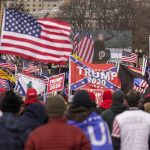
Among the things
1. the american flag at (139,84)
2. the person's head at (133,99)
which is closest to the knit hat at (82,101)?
the person's head at (133,99)

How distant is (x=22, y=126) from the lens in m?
6.57

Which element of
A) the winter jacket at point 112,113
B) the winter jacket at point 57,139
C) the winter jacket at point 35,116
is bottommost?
the winter jacket at point 112,113

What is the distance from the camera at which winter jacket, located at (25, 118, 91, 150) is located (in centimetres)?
581

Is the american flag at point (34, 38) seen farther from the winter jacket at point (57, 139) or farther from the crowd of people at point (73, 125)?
the winter jacket at point (57, 139)

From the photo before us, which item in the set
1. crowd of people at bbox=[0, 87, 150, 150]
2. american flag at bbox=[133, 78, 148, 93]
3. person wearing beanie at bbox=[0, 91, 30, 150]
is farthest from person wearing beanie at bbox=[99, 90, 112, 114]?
american flag at bbox=[133, 78, 148, 93]

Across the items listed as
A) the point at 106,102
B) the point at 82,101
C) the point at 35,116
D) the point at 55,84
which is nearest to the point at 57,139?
the point at 82,101

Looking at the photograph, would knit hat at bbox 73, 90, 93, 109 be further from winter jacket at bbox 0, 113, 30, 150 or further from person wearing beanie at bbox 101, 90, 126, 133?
person wearing beanie at bbox 101, 90, 126, 133

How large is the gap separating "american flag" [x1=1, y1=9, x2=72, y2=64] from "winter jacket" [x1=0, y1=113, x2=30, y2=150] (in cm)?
371

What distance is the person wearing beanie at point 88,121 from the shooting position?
21.5ft

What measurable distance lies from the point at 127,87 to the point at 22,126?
8.01 meters

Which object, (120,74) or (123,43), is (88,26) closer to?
(123,43)

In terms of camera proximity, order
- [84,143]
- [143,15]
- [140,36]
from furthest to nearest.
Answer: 1. [143,15]
2. [140,36]
3. [84,143]

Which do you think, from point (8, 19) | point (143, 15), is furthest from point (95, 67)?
point (143, 15)

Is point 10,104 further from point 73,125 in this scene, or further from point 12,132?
point 73,125
